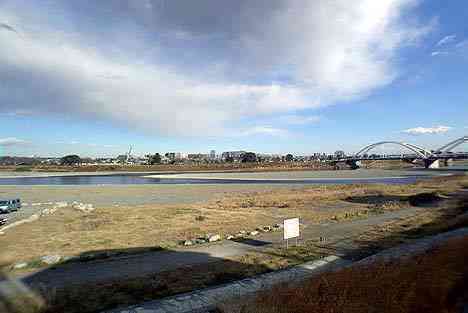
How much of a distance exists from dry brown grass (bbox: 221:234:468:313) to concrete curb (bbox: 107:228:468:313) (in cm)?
124

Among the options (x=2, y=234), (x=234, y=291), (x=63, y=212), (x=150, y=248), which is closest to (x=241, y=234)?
(x=150, y=248)

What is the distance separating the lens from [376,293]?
7.77 m

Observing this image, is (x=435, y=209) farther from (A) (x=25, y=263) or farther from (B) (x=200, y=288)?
(A) (x=25, y=263)

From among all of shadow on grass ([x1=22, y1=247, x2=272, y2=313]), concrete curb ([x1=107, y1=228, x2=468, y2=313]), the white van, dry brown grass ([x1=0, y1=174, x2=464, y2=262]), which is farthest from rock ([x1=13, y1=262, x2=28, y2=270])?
the white van

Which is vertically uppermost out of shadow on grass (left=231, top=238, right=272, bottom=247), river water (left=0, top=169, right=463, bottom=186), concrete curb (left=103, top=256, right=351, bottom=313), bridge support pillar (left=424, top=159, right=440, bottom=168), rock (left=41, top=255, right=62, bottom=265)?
bridge support pillar (left=424, top=159, right=440, bottom=168)

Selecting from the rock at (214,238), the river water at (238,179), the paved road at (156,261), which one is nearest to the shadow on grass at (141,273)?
the paved road at (156,261)

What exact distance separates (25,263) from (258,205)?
22588 mm

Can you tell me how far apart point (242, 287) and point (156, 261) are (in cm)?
436

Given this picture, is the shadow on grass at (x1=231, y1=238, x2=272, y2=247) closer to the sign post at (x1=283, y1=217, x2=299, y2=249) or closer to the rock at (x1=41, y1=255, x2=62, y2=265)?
the sign post at (x1=283, y1=217, x2=299, y2=249)

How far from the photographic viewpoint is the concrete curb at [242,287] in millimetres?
8945

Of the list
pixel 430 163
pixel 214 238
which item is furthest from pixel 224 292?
pixel 430 163

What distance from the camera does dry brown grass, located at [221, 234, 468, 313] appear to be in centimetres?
728

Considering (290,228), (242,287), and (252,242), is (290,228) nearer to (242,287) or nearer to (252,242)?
(252,242)

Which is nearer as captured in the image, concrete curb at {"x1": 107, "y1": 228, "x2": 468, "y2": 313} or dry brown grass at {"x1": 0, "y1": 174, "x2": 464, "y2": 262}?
concrete curb at {"x1": 107, "y1": 228, "x2": 468, "y2": 313}
